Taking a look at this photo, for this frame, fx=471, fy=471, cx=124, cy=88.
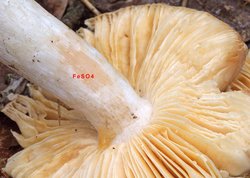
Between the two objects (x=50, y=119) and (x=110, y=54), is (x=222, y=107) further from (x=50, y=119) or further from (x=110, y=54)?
(x=50, y=119)

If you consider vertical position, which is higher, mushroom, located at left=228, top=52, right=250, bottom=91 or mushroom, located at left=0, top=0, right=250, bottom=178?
mushroom, located at left=0, top=0, right=250, bottom=178

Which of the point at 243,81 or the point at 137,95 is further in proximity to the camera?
the point at 243,81

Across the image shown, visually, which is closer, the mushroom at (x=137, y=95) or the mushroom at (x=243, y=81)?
the mushroom at (x=137, y=95)

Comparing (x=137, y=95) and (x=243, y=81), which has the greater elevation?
(x=137, y=95)

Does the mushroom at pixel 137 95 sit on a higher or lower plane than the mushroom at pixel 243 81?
higher

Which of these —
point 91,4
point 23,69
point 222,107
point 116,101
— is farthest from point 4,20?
point 91,4

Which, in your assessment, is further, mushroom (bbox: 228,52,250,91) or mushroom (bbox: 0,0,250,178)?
mushroom (bbox: 228,52,250,91)

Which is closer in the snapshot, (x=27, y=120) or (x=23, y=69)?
(x=23, y=69)

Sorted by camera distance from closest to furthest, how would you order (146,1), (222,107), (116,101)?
(222,107)
(116,101)
(146,1)
